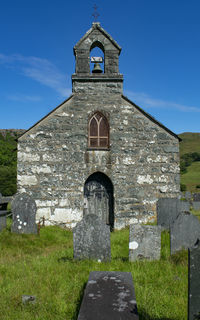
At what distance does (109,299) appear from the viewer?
370cm

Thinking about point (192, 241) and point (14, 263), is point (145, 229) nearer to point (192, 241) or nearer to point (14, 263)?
point (192, 241)

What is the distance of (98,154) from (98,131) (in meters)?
1.07

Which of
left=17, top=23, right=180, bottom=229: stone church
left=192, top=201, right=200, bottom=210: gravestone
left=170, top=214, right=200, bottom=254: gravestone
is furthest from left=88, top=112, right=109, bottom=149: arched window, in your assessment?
left=192, top=201, right=200, bottom=210: gravestone

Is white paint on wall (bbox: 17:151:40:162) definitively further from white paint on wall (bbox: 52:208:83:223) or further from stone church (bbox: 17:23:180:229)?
white paint on wall (bbox: 52:208:83:223)

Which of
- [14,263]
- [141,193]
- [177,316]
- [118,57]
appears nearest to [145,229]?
[177,316]

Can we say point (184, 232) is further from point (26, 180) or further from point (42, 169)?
point (26, 180)

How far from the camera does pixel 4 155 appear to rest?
3700 centimetres

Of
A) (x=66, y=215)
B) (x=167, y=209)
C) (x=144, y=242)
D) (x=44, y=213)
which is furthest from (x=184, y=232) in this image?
(x=44, y=213)

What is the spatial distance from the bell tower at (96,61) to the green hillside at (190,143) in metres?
87.6

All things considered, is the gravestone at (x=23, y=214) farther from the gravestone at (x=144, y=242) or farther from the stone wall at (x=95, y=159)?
the gravestone at (x=144, y=242)

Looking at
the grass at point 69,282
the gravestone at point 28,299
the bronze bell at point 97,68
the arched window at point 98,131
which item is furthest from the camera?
the bronze bell at point 97,68

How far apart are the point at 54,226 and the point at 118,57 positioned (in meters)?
8.13

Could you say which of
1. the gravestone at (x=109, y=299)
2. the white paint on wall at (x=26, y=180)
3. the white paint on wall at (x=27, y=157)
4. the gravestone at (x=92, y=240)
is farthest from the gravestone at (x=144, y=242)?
the white paint on wall at (x=27, y=157)

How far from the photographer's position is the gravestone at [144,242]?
6332 millimetres
